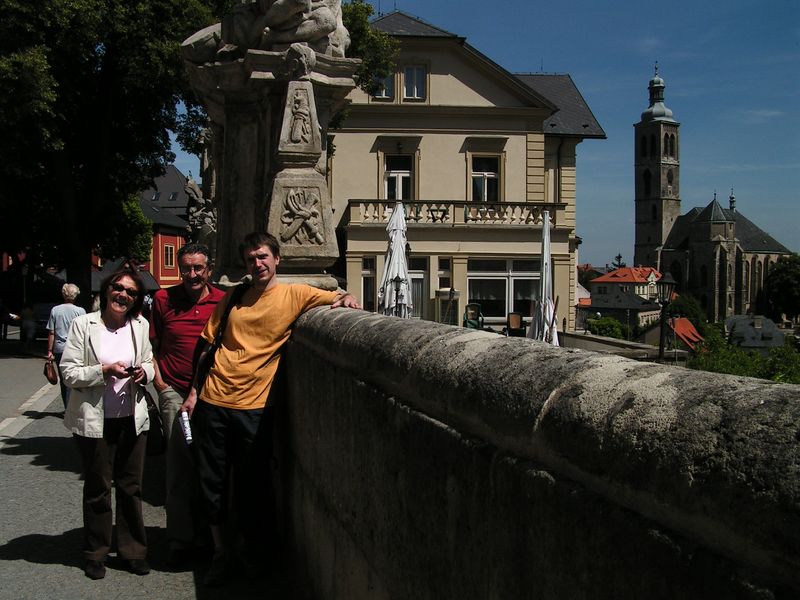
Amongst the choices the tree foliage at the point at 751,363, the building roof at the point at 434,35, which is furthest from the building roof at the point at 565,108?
the tree foliage at the point at 751,363

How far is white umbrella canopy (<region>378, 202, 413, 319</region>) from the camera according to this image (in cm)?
1731

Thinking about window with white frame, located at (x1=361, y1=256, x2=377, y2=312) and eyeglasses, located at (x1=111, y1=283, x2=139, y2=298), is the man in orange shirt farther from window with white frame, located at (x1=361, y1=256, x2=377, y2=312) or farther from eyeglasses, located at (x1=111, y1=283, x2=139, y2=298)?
window with white frame, located at (x1=361, y1=256, x2=377, y2=312)

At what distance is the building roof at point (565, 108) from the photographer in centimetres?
4291

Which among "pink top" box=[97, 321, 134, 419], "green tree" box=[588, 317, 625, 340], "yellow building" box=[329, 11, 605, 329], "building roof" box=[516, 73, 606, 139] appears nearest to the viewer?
"pink top" box=[97, 321, 134, 419]

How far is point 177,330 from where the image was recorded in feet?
19.5

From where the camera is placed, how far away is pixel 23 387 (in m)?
16.0

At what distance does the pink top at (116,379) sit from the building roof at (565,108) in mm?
37312

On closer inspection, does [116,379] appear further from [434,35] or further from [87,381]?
[434,35]

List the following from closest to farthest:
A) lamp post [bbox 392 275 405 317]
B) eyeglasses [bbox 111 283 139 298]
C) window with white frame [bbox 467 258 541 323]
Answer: eyeglasses [bbox 111 283 139 298] < lamp post [bbox 392 275 405 317] < window with white frame [bbox 467 258 541 323]

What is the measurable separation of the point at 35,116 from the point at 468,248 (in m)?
17.9

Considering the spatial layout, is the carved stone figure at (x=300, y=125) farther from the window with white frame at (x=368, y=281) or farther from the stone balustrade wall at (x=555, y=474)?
the window with white frame at (x=368, y=281)

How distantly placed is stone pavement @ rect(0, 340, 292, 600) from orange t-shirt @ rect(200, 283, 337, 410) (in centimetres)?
110

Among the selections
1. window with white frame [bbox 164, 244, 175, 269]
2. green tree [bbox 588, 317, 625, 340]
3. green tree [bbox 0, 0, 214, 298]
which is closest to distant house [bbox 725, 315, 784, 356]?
green tree [bbox 0, 0, 214, 298]

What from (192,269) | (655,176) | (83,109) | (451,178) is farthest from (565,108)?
(655,176)
